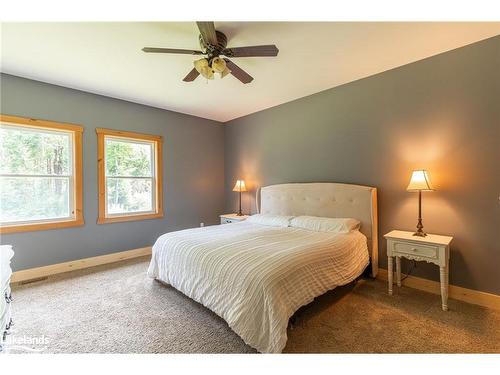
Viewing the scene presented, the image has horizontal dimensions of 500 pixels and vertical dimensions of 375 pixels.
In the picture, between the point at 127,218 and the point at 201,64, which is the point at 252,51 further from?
the point at 127,218

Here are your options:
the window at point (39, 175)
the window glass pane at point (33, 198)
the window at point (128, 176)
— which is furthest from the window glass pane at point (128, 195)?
the window glass pane at point (33, 198)

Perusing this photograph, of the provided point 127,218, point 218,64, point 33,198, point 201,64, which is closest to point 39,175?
point 33,198

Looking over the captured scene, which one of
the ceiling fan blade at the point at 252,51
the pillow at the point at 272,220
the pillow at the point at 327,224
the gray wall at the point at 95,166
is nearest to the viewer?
the ceiling fan blade at the point at 252,51

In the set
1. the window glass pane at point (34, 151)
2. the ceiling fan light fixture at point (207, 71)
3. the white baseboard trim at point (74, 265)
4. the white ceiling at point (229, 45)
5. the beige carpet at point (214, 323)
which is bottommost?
the beige carpet at point (214, 323)

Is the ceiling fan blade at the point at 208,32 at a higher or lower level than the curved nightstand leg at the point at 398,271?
higher

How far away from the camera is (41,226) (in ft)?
10.1

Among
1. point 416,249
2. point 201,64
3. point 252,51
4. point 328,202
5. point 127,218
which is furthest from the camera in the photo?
point 127,218

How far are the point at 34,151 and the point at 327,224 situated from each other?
3.93m

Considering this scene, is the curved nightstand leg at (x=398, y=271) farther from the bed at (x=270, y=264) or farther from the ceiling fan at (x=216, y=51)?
the ceiling fan at (x=216, y=51)

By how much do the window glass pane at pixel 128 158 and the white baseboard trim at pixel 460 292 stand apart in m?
4.17

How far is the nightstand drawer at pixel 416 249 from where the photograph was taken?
2215mm
